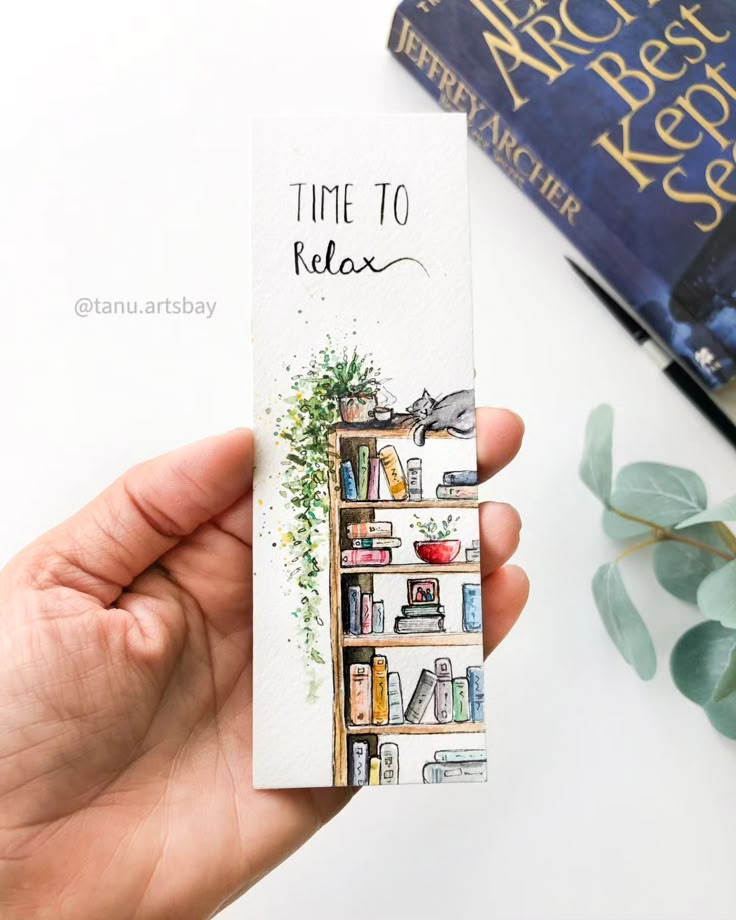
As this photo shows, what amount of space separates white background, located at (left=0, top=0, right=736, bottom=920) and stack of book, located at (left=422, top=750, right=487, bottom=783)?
0.93ft

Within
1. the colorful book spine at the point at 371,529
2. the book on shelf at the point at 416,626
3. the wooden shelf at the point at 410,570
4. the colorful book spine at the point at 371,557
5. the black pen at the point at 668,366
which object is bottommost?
the book on shelf at the point at 416,626

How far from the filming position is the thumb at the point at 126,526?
79cm

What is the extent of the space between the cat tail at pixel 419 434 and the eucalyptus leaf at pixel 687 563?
0.37 metres

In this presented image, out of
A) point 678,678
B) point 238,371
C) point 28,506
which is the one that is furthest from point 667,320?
point 28,506

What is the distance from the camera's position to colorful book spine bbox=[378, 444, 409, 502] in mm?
756

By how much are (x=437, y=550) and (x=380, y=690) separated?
13cm

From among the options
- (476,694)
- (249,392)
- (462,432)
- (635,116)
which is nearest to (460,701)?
(476,694)

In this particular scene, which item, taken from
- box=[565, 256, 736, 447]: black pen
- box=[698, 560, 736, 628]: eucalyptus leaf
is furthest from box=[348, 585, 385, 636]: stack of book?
box=[565, 256, 736, 447]: black pen

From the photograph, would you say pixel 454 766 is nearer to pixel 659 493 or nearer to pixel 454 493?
pixel 454 493

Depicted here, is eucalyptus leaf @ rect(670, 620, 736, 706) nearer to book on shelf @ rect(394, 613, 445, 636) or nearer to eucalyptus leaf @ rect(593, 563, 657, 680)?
eucalyptus leaf @ rect(593, 563, 657, 680)

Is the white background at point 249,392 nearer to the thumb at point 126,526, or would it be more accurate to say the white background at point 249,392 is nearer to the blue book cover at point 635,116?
the blue book cover at point 635,116

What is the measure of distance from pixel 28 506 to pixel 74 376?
163 mm

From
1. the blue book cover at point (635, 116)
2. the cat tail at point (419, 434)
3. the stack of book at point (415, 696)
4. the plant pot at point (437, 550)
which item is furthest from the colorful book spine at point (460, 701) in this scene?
the blue book cover at point (635, 116)

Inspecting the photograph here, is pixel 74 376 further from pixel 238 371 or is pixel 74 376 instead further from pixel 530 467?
pixel 530 467
